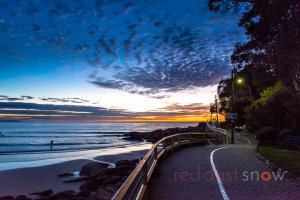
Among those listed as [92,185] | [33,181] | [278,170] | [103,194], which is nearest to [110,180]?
[92,185]

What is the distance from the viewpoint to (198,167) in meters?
12.7

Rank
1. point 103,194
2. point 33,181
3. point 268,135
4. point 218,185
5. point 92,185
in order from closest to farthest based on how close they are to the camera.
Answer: point 218,185
point 103,194
point 92,185
point 33,181
point 268,135

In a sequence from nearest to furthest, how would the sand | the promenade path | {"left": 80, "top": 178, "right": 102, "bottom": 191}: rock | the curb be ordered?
the promenade path → the curb → {"left": 80, "top": 178, "right": 102, "bottom": 191}: rock → the sand

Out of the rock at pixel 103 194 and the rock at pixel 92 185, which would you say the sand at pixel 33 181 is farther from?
the rock at pixel 103 194

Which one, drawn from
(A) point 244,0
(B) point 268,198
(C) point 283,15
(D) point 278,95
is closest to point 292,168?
(B) point 268,198

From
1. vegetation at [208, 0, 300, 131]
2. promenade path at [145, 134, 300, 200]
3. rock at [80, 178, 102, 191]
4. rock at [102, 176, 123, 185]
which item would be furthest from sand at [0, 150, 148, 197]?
vegetation at [208, 0, 300, 131]

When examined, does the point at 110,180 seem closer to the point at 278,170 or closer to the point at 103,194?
the point at 103,194

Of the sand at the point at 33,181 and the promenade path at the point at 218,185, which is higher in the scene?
the promenade path at the point at 218,185

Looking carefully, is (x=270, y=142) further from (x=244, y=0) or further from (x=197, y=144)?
(x=244, y=0)

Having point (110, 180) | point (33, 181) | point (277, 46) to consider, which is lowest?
point (33, 181)

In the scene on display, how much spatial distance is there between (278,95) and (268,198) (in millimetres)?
25602

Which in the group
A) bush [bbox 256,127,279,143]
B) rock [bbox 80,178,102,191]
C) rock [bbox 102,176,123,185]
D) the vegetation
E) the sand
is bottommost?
the sand

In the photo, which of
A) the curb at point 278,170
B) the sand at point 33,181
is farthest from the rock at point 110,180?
the curb at point 278,170

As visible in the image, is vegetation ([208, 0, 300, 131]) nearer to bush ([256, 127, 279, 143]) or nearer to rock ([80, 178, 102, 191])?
bush ([256, 127, 279, 143])
